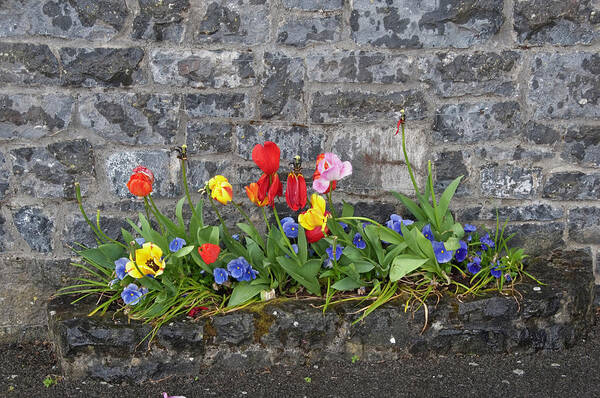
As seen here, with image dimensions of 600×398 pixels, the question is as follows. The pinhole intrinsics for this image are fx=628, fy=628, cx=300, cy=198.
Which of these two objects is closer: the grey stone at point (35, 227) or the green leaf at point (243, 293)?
the green leaf at point (243, 293)

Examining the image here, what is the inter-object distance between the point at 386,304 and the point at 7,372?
5.77 ft

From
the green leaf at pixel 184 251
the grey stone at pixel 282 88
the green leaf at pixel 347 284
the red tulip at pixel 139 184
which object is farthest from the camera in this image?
the grey stone at pixel 282 88

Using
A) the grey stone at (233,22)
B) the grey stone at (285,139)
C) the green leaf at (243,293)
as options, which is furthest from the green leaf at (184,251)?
the grey stone at (233,22)

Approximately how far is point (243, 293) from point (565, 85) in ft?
5.67

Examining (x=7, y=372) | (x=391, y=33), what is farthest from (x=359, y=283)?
(x=7, y=372)

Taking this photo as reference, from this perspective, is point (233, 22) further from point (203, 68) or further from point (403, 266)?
point (403, 266)

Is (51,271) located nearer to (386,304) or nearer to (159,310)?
(159,310)

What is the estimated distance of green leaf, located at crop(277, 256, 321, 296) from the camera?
2.67 metres

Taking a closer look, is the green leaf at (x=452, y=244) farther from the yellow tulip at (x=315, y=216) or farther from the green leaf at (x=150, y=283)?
the green leaf at (x=150, y=283)

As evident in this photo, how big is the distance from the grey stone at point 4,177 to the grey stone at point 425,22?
1.72m

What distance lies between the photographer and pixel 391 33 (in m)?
2.79

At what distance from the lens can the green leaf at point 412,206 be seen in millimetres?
2873

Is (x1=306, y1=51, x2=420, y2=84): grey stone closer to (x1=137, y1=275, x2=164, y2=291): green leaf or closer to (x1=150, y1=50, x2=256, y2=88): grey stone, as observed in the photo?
(x1=150, y1=50, x2=256, y2=88): grey stone

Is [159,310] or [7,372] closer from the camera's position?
[159,310]
